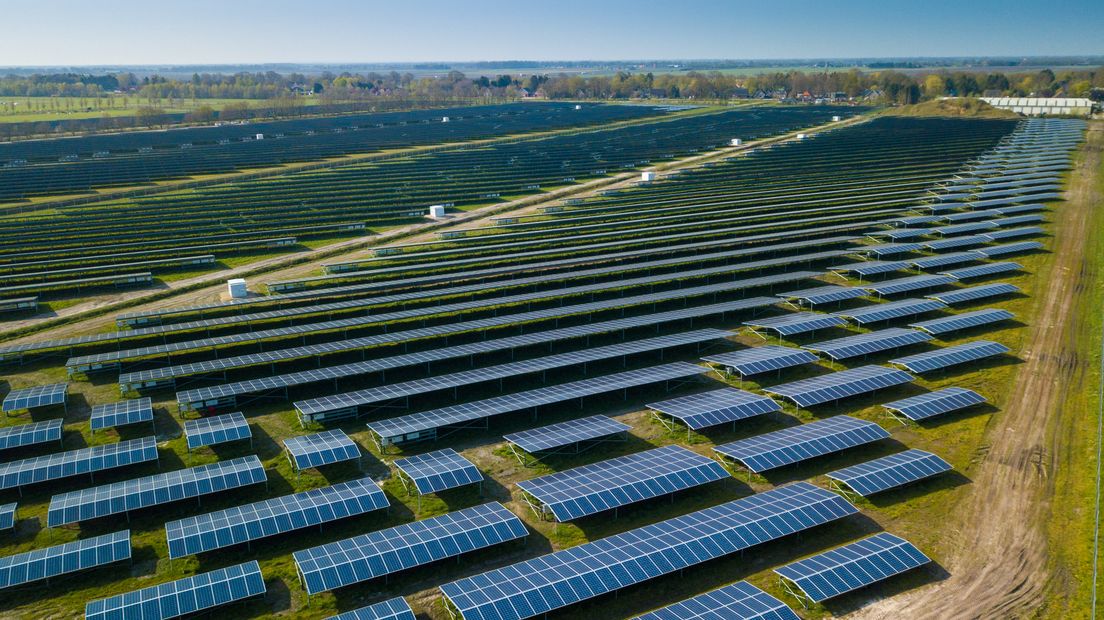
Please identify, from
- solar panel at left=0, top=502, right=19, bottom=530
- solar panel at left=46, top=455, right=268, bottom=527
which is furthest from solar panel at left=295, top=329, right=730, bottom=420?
solar panel at left=0, top=502, right=19, bottom=530

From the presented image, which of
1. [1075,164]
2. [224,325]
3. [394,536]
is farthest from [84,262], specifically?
[1075,164]

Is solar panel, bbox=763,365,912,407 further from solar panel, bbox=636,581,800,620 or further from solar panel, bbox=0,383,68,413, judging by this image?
solar panel, bbox=0,383,68,413

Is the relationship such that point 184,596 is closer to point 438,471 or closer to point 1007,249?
point 438,471

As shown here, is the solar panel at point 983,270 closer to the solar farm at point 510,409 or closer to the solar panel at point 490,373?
the solar farm at point 510,409

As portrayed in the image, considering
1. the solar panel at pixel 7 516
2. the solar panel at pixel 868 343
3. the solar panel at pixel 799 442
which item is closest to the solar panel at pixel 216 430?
the solar panel at pixel 7 516

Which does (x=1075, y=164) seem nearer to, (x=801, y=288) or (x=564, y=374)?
(x=801, y=288)

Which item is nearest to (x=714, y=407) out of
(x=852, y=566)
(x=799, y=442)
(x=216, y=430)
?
(x=799, y=442)
